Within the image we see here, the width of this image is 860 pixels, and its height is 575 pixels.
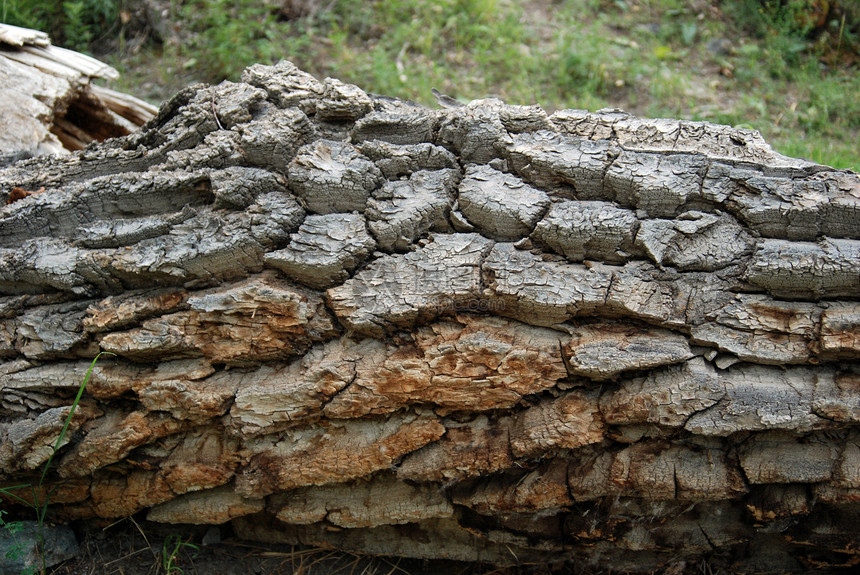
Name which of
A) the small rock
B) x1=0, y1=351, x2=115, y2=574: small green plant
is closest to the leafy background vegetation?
x1=0, y1=351, x2=115, y2=574: small green plant

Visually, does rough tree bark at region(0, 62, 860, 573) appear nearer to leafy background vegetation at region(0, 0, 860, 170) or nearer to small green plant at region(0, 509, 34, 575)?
small green plant at region(0, 509, 34, 575)

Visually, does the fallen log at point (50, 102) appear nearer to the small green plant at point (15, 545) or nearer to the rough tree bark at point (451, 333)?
the rough tree bark at point (451, 333)

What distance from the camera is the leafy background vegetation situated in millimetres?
4703

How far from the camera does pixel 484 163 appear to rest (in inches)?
88.8

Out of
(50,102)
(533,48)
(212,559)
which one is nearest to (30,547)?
(212,559)

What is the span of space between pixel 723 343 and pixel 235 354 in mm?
1571

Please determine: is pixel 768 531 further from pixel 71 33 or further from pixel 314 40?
pixel 71 33

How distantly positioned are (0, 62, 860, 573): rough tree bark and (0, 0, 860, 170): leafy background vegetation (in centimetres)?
261

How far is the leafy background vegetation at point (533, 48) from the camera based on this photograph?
15.4 ft

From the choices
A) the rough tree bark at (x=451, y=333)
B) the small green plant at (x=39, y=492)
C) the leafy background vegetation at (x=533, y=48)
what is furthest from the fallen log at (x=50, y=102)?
the leafy background vegetation at (x=533, y=48)

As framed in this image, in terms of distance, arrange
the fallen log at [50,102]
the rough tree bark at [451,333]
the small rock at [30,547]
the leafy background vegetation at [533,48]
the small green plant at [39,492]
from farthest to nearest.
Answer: the leafy background vegetation at [533,48] < the fallen log at [50,102] < the small rock at [30,547] < the small green plant at [39,492] < the rough tree bark at [451,333]

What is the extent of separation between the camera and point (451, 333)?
2.10m

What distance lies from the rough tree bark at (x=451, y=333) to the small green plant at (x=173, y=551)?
132 mm

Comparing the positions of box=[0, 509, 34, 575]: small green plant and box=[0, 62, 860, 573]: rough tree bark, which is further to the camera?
box=[0, 509, 34, 575]: small green plant
